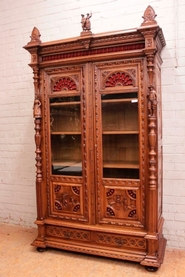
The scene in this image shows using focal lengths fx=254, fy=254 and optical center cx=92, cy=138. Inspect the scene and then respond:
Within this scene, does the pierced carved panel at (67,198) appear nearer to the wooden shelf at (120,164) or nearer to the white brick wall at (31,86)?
the wooden shelf at (120,164)

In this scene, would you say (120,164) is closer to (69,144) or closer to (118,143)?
(118,143)

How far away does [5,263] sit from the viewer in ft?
8.68

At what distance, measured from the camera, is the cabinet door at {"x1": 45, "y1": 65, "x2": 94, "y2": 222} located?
2672 millimetres

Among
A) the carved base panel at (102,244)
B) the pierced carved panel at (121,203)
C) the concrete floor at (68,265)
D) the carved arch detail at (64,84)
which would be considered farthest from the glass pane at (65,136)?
the concrete floor at (68,265)

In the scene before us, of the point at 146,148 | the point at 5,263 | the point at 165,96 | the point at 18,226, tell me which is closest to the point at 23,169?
the point at 18,226

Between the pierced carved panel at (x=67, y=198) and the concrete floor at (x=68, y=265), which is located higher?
the pierced carved panel at (x=67, y=198)

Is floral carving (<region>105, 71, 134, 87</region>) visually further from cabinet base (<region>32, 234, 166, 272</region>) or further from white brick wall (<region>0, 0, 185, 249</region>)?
cabinet base (<region>32, 234, 166, 272</region>)

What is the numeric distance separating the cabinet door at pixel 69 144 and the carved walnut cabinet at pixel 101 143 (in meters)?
0.01

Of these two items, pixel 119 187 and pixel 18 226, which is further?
pixel 18 226

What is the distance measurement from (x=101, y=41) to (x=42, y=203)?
6.06 ft

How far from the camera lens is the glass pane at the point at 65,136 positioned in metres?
2.80

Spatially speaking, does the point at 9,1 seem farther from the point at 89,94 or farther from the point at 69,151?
the point at 69,151

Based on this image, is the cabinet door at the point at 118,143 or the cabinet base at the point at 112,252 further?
the cabinet door at the point at 118,143

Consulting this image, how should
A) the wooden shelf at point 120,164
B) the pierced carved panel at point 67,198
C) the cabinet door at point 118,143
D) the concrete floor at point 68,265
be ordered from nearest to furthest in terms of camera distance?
the concrete floor at point 68,265, the cabinet door at point 118,143, the wooden shelf at point 120,164, the pierced carved panel at point 67,198
